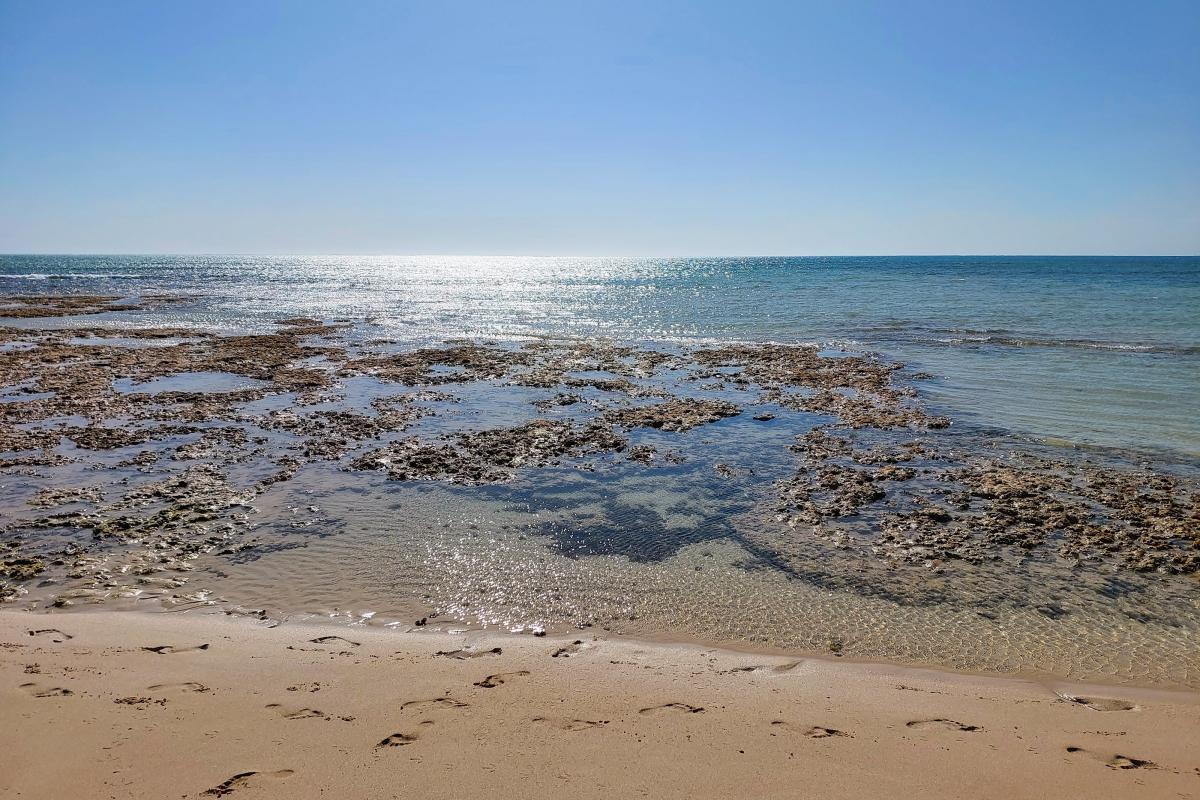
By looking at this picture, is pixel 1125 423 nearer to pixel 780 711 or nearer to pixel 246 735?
pixel 780 711

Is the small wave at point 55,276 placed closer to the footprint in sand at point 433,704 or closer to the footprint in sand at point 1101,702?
the footprint in sand at point 433,704

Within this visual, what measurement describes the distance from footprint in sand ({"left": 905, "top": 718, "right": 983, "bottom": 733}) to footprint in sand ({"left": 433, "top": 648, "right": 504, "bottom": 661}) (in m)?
3.73

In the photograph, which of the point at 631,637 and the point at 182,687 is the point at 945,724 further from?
the point at 182,687

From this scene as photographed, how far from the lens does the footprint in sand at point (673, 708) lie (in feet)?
17.1

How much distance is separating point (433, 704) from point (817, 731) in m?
3.08

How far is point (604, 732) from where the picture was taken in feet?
16.0

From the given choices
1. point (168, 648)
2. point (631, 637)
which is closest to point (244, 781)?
point (168, 648)

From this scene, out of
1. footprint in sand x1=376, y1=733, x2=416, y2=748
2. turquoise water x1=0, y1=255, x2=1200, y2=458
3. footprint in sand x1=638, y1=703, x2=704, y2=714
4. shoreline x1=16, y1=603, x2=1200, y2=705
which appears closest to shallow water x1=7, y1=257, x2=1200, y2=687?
shoreline x1=16, y1=603, x2=1200, y2=705

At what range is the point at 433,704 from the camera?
523 cm

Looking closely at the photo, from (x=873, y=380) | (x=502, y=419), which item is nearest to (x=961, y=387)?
(x=873, y=380)

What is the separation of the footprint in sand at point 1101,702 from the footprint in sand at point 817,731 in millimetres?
2431

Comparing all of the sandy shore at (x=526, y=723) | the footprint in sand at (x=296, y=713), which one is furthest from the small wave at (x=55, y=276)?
the footprint in sand at (x=296, y=713)

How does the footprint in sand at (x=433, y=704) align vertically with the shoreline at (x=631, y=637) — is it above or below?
above

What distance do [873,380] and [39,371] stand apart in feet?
92.1
